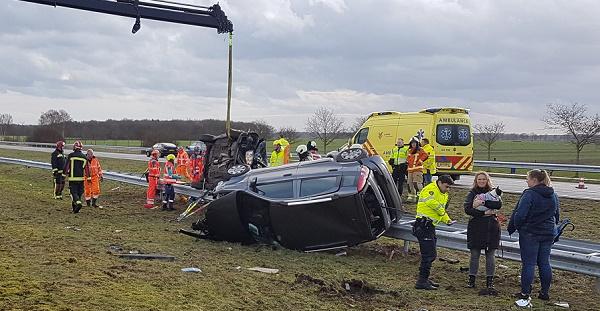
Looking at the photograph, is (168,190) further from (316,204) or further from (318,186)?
(316,204)

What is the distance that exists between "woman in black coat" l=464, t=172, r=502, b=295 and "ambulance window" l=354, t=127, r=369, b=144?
13162mm

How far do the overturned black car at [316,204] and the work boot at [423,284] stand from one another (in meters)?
1.26

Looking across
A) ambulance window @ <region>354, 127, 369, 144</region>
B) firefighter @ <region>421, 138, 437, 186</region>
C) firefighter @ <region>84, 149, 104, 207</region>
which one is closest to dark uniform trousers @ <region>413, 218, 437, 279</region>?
firefighter @ <region>421, 138, 437, 186</region>


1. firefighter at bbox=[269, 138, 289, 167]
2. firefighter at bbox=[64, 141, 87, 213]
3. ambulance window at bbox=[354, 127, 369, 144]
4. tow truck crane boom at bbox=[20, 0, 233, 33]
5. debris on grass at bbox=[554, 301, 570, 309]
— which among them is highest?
tow truck crane boom at bbox=[20, 0, 233, 33]

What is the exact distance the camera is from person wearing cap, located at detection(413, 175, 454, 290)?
7168 millimetres

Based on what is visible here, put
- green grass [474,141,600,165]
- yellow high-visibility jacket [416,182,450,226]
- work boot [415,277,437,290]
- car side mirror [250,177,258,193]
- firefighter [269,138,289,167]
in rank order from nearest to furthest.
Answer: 1. work boot [415,277,437,290]
2. yellow high-visibility jacket [416,182,450,226]
3. car side mirror [250,177,258,193]
4. firefighter [269,138,289,167]
5. green grass [474,141,600,165]

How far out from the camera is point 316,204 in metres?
8.18

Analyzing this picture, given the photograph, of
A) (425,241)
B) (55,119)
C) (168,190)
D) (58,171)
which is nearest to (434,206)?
(425,241)

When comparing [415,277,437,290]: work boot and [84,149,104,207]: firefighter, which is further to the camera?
[84,149,104,207]: firefighter

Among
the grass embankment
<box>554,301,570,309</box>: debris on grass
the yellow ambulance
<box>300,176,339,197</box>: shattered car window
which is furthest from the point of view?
the yellow ambulance

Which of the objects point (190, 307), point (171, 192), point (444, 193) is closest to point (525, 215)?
point (444, 193)

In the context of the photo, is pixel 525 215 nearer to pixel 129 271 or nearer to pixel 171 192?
pixel 129 271

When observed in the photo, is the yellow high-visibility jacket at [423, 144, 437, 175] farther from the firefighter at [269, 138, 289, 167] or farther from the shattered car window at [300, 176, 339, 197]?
the shattered car window at [300, 176, 339, 197]

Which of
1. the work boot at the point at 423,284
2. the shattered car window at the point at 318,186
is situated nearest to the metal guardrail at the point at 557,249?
the work boot at the point at 423,284
